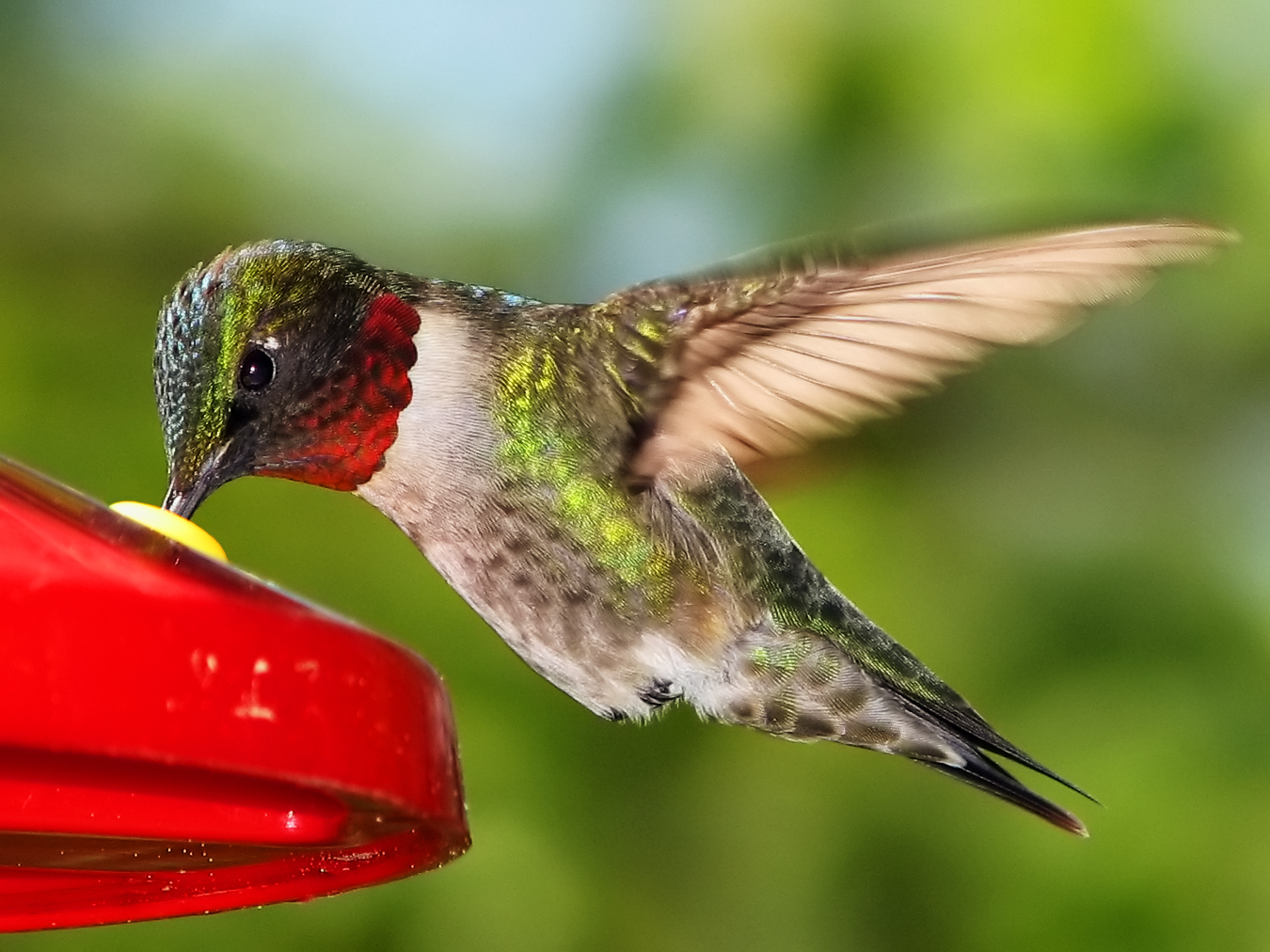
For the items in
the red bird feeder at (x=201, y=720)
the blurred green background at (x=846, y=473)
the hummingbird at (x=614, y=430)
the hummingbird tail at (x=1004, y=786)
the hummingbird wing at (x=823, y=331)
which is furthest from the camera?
the blurred green background at (x=846, y=473)

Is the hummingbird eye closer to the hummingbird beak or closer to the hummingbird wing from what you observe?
the hummingbird beak

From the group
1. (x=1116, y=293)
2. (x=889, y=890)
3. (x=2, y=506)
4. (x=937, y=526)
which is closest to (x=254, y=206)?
(x=937, y=526)

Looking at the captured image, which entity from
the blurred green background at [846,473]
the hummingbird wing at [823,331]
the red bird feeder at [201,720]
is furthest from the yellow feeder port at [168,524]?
the blurred green background at [846,473]

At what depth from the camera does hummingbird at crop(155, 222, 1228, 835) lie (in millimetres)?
1304

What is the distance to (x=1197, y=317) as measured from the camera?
2.73 meters

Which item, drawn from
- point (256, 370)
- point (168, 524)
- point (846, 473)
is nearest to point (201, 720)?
point (168, 524)

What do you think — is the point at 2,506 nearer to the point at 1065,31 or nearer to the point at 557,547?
the point at 557,547

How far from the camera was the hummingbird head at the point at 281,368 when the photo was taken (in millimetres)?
1255

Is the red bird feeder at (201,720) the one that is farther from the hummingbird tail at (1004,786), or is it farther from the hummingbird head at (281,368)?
the hummingbird tail at (1004,786)

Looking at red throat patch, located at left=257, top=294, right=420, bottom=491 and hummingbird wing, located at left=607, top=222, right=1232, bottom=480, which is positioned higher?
hummingbird wing, located at left=607, top=222, right=1232, bottom=480

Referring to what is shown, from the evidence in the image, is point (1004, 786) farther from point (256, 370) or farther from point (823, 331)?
point (256, 370)

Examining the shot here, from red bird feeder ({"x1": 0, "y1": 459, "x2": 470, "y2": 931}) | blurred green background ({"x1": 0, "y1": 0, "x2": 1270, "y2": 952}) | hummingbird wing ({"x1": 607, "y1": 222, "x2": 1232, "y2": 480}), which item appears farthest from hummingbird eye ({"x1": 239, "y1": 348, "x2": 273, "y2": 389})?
blurred green background ({"x1": 0, "y1": 0, "x2": 1270, "y2": 952})

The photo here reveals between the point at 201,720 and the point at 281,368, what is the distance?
0.71 metres

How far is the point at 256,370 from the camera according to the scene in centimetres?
133
